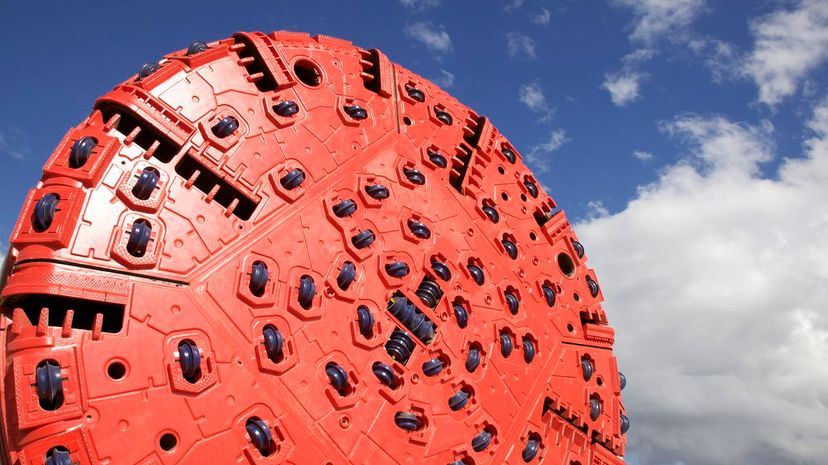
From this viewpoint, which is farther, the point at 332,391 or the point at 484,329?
the point at 484,329

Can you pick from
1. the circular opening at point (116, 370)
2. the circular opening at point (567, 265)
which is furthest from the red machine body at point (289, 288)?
the circular opening at point (567, 265)

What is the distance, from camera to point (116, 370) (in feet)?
25.7

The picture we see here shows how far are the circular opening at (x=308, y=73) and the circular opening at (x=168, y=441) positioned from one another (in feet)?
18.8

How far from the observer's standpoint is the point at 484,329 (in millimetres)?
11492

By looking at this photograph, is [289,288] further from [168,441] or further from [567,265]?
[567,265]

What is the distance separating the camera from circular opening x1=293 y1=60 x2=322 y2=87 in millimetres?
11297

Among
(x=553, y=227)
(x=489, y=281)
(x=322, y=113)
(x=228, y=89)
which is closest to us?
(x=228, y=89)

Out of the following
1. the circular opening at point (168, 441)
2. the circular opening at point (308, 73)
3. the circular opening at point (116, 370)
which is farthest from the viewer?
the circular opening at point (308, 73)

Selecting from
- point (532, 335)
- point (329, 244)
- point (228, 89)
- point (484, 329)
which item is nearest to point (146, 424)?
point (329, 244)

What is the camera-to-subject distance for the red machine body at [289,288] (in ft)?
25.8

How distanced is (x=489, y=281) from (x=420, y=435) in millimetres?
3020

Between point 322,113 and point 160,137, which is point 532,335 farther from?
point 160,137

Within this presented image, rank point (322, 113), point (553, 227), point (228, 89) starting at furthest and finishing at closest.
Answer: point (553, 227), point (322, 113), point (228, 89)

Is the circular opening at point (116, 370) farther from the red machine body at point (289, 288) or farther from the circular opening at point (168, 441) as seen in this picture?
the circular opening at point (168, 441)
